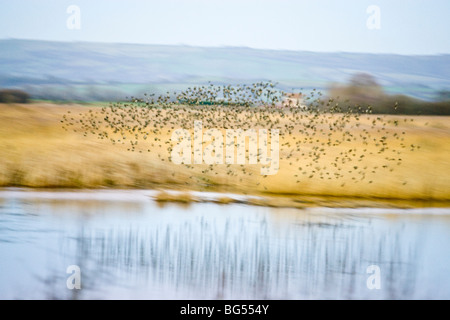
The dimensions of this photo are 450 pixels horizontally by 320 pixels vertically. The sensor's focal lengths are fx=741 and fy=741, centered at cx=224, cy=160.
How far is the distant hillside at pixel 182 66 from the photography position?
5312 mm

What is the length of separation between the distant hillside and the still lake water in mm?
806

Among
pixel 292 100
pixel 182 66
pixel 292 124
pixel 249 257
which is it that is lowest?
pixel 249 257

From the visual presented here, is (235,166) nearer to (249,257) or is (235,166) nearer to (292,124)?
(292,124)

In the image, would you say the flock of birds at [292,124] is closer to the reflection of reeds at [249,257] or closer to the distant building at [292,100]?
the distant building at [292,100]

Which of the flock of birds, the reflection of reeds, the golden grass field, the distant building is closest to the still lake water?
the reflection of reeds

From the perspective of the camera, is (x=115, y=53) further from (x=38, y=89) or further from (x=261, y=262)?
(x=261, y=262)

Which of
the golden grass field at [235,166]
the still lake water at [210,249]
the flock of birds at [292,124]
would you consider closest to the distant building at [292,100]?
the flock of birds at [292,124]

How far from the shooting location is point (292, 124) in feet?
17.5

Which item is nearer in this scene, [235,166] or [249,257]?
[249,257]

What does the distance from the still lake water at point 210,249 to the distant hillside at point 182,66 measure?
2.65ft

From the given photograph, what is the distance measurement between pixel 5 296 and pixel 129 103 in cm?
166

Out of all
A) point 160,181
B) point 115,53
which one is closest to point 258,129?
point 160,181

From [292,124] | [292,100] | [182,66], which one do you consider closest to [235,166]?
[292,124]

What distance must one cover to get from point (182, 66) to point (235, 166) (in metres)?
0.81
